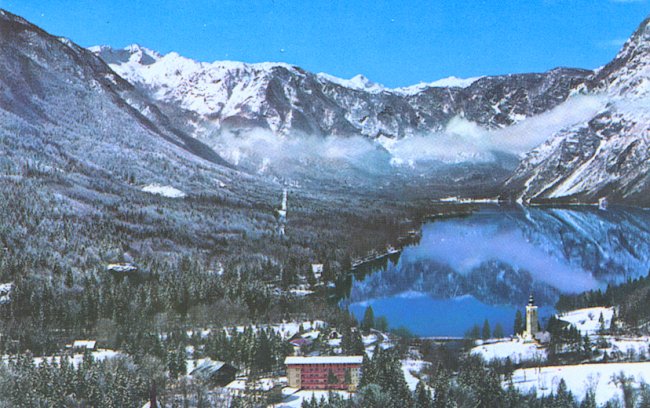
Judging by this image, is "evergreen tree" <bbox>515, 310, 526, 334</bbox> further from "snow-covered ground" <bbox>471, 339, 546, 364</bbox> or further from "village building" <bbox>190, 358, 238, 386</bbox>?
"village building" <bbox>190, 358, 238, 386</bbox>

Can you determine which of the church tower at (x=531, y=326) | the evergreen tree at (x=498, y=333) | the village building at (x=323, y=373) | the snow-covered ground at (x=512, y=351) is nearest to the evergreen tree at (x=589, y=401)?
the snow-covered ground at (x=512, y=351)

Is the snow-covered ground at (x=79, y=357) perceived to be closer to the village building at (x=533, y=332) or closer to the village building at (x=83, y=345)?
the village building at (x=83, y=345)

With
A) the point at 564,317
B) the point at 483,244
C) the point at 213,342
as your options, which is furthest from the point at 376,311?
the point at 483,244

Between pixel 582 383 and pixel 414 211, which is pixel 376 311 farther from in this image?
pixel 414 211

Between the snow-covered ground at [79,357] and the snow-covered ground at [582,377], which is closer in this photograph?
the snow-covered ground at [79,357]

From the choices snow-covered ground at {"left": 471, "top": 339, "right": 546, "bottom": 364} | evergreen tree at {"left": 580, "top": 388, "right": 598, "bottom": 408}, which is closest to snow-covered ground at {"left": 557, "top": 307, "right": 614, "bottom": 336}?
snow-covered ground at {"left": 471, "top": 339, "right": 546, "bottom": 364}

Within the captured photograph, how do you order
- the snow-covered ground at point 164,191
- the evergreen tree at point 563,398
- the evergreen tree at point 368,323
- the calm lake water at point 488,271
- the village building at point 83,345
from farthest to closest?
the snow-covered ground at point 164,191 < the calm lake water at point 488,271 < the evergreen tree at point 368,323 < the village building at point 83,345 < the evergreen tree at point 563,398

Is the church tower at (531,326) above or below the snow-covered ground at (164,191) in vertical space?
below
